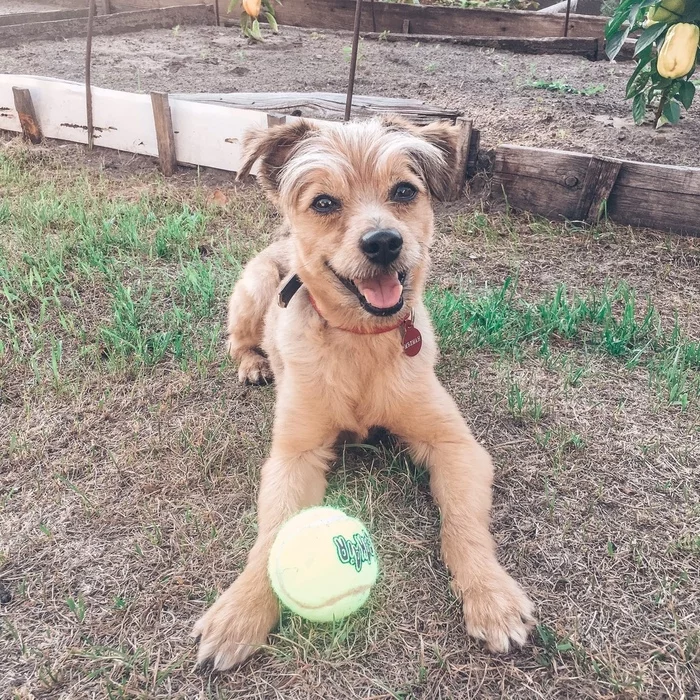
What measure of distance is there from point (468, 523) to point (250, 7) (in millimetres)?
5418

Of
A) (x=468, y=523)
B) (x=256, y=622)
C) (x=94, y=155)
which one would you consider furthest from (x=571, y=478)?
(x=94, y=155)

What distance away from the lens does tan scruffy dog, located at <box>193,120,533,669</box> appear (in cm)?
255

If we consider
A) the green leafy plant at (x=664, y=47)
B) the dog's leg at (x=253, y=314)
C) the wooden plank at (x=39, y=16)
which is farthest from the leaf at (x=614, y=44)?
the wooden plank at (x=39, y=16)

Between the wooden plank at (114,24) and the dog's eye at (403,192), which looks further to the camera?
the wooden plank at (114,24)

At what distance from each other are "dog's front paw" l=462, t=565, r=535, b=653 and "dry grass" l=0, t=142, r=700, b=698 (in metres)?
0.05

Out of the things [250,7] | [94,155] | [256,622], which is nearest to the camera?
[256,622]

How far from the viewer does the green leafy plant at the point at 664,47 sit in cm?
453

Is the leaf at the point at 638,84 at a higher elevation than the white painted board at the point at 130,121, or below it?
higher

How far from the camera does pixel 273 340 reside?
3.35 meters

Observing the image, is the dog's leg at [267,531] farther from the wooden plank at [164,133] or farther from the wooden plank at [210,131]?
the wooden plank at [164,133]

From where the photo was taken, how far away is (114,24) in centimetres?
1050

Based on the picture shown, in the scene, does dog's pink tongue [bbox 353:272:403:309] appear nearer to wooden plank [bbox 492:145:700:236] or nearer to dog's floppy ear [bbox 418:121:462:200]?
dog's floppy ear [bbox 418:121:462:200]

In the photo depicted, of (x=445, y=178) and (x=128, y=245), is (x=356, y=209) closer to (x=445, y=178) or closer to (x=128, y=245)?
(x=445, y=178)

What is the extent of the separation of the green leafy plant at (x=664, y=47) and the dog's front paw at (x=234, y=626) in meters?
4.60
